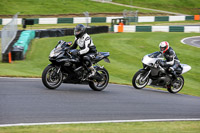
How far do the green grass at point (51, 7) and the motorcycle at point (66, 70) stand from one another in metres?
34.9

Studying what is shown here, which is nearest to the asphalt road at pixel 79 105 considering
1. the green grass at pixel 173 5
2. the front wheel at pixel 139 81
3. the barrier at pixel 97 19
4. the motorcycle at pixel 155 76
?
the front wheel at pixel 139 81

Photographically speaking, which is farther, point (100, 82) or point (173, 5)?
point (173, 5)

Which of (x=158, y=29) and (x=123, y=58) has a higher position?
(x=158, y=29)

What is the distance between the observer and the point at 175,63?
43.3ft

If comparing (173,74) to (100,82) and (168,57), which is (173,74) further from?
(100,82)

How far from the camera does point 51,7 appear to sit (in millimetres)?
48969

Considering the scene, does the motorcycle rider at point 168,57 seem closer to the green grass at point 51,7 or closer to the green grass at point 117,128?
the green grass at point 117,128

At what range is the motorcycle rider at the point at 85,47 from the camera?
34.8 feet

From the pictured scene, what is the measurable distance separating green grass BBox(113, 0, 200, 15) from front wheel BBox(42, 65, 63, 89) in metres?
47.1

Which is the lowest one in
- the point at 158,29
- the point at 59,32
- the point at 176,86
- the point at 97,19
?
the point at 176,86

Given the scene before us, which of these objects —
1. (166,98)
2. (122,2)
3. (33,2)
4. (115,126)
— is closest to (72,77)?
(166,98)

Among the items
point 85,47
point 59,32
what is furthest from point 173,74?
point 59,32

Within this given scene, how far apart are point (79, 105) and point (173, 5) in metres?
51.8

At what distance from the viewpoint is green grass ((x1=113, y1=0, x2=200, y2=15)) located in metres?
56.1
